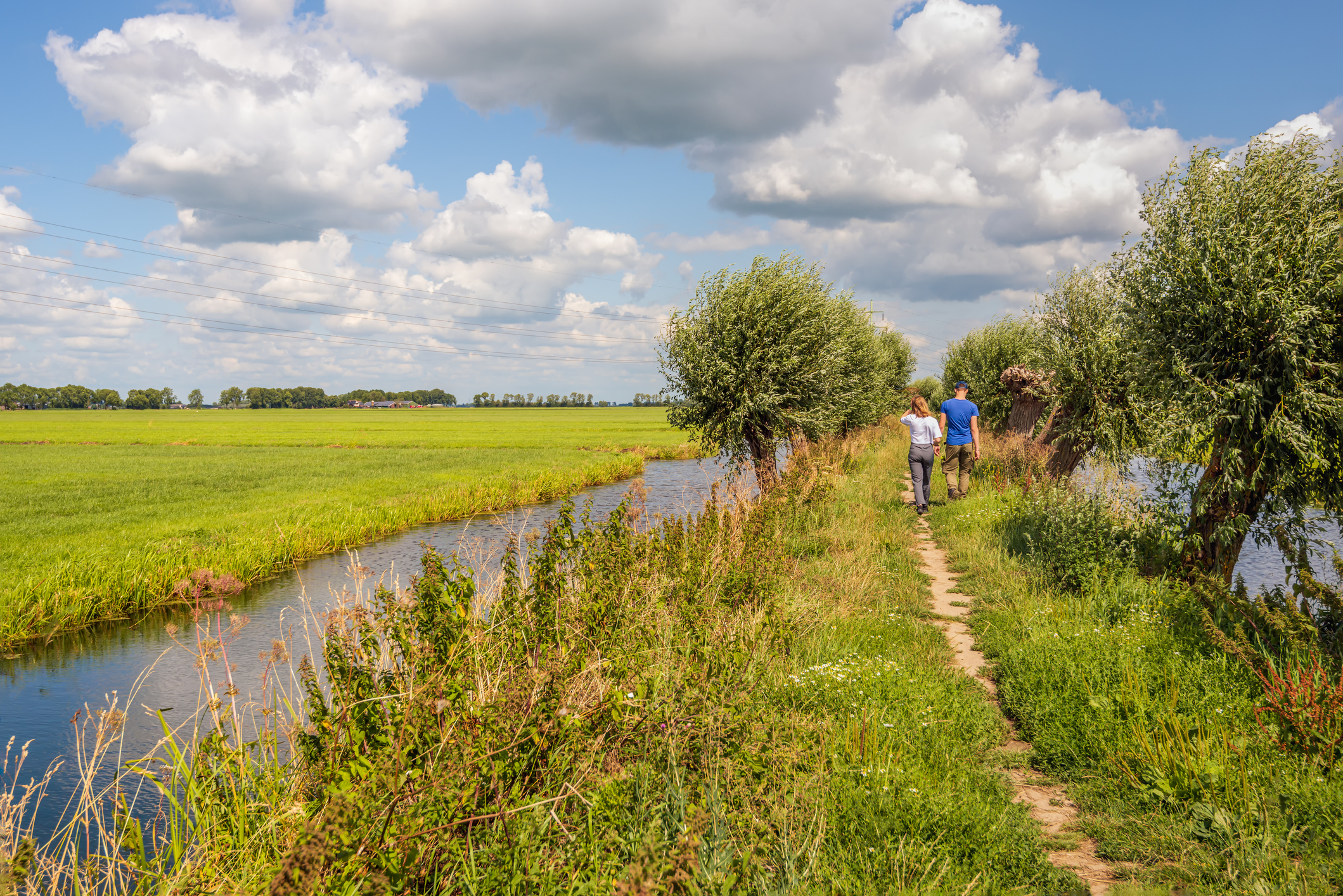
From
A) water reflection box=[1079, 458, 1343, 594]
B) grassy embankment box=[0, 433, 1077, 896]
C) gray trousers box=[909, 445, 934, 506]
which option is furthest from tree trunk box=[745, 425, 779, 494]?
grassy embankment box=[0, 433, 1077, 896]

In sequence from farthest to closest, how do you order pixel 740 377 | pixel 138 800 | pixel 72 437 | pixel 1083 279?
pixel 72 437
pixel 740 377
pixel 1083 279
pixel 138 800

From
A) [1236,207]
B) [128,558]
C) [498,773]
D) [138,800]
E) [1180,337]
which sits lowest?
[138,800]

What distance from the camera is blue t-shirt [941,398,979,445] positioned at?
15297 millimetres

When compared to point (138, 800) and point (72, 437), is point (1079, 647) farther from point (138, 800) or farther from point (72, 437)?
point (72, 437)

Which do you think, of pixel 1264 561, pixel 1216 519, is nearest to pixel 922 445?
pixel 1216 519

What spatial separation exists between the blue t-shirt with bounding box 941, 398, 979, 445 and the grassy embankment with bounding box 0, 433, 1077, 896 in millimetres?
9775

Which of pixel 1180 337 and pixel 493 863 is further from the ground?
pixel 1180 337

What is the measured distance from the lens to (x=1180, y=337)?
8.03 metres

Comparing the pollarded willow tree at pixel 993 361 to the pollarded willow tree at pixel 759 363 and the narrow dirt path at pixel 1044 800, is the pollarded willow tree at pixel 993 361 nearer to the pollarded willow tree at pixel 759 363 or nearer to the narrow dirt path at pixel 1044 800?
the pollarded willow tree at pixel 759 363

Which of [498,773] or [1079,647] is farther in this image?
[1079,647]

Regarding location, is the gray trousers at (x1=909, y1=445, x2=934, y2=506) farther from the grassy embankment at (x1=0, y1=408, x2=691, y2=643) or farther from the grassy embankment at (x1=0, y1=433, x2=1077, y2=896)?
the grassy embankment at (x1=0, y1=408, x2=691, y2=643)

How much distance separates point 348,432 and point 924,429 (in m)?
65.1

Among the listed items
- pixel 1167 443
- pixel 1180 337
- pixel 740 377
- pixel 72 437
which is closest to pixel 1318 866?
pixel 1167 443

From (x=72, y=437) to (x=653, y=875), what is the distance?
234ft
